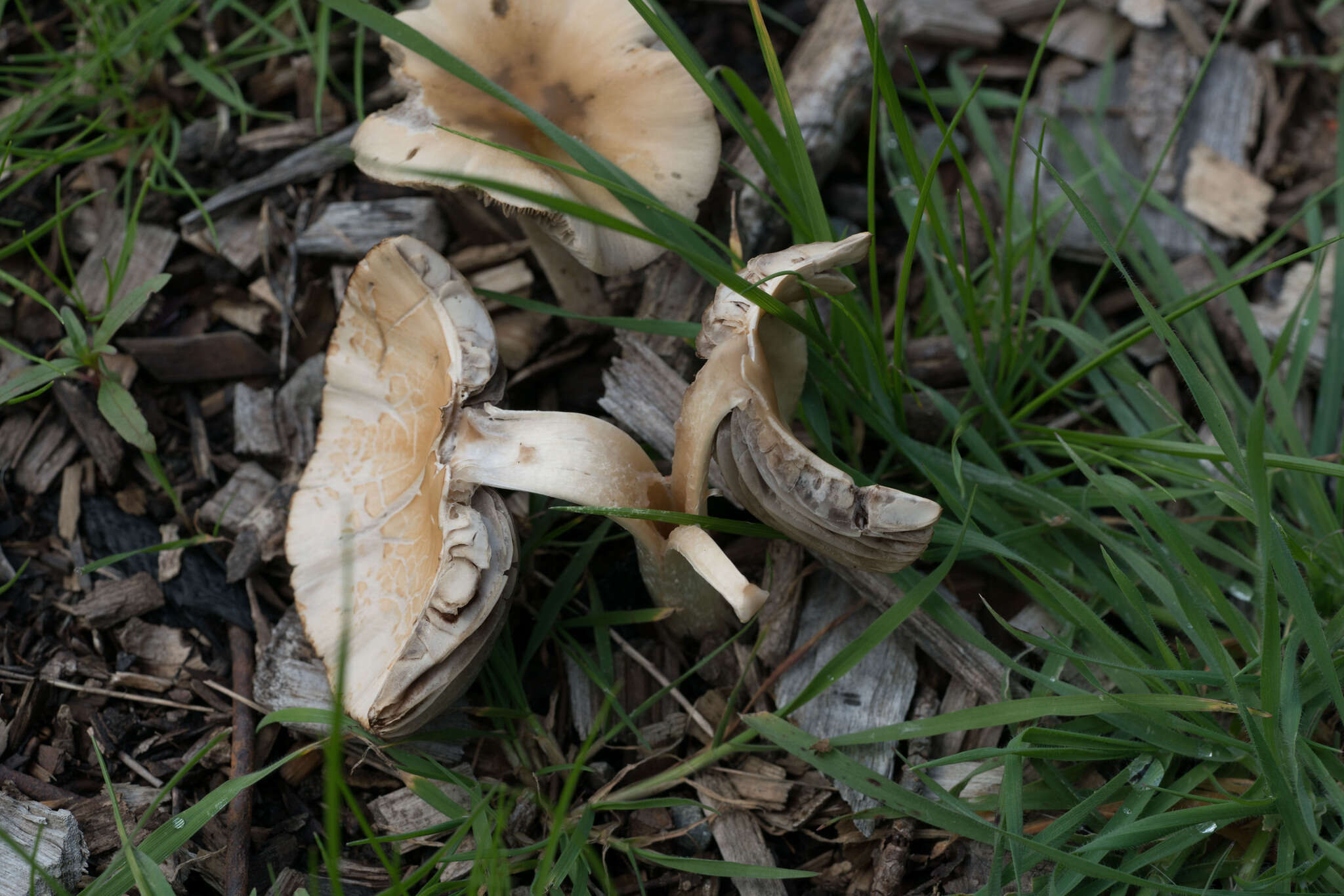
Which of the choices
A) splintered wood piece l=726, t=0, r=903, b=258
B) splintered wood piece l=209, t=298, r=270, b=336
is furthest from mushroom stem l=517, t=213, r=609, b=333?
splintered wood piece l=209, t=298, r=270, b=336

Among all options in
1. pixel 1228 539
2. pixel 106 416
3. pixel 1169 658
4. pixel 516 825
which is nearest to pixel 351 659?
pixel 516 825

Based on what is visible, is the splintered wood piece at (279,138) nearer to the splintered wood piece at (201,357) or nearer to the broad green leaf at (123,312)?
the splintered wood piece at (201,357)

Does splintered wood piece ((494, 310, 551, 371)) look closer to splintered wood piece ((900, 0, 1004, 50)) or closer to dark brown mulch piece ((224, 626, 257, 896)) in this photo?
dark brown mulch piece ((224, 626, 257, 896))

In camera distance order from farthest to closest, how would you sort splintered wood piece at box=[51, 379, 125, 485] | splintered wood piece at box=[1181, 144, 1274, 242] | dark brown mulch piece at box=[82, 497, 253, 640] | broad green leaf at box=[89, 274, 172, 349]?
splintered wood piece at box=[1181, 144, 1274, 242] < splintered wood piece at box=[51, 379, 125, 485] < dark brown mulch piece at box=[82, 497, 253, 640] < broad green leaf at box=[89, 274, 172, 349]

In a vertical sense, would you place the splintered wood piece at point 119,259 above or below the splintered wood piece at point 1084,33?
below

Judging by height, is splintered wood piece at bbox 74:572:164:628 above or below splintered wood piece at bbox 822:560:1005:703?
below

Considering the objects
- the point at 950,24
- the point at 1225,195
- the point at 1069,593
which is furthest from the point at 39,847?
the point at 1225,195

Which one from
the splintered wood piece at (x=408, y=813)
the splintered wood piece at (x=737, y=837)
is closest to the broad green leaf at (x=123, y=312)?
the splintered wood piece at (x=408, y=813)
